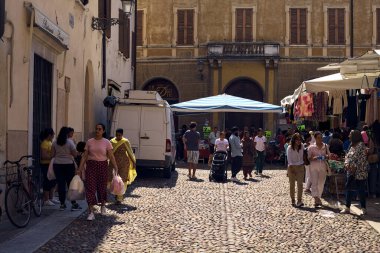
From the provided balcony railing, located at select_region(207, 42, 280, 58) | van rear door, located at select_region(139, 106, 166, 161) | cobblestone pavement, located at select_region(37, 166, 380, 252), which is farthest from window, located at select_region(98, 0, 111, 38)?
balcony railing, located at select_region(207, 42, 280, 58)

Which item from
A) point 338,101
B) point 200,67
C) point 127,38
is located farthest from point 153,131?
point 200,67

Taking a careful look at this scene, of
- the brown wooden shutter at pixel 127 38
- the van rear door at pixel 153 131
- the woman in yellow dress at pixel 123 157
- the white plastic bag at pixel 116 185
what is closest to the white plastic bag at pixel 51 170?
the white plastic bag at pixel 116 185

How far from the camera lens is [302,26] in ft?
107

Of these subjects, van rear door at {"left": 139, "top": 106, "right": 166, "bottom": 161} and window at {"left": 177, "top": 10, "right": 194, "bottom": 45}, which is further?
window at {"left": 177, "top": 10, "right": 194, "bottom": 45}

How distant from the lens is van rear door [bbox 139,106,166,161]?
18.2m

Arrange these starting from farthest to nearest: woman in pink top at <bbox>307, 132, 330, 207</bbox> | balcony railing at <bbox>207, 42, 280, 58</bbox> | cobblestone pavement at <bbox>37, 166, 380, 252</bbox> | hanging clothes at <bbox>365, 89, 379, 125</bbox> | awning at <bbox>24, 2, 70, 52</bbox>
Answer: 1. balcony railing at <bbox>207, 42, 280, 58</bbox>
2. hanging clothes at <bbox>365, 89, 379, 125</bbox>
3. woman in pink top at <bbox>307, 132, 330, 207</bbox>
4. awning at <bbox>24, 2, 70, 52</bbox>
5. cobblestone pavement at <bbox>37, 166, 380, 252</bbox>

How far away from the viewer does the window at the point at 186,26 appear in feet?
109

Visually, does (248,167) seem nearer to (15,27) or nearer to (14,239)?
(15,27)

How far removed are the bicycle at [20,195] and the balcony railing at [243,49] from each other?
72.4 feet

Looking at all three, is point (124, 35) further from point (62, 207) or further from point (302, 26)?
point (62, 207)

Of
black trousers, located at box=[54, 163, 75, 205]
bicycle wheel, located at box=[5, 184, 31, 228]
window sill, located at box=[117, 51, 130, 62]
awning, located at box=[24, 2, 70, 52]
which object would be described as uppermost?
window sill, located at box=[117, 51, 130, 62]

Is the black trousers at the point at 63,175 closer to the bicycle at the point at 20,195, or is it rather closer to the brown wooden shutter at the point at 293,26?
the bicycle at the point at 20,195

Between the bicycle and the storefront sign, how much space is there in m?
2.62

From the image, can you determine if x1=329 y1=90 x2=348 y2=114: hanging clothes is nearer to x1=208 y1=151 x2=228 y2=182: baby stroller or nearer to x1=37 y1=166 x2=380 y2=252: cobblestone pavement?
x1=37 y1=166 x2=380 y2=252: cobblestone pavement
